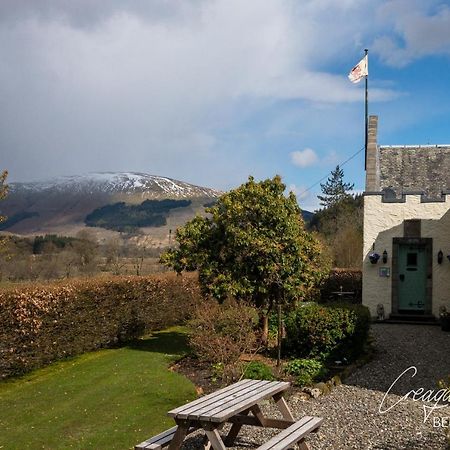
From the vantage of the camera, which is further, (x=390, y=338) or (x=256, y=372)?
(x=390, y=338)

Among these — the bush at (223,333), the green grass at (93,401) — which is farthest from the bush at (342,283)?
the bush at (223,333)

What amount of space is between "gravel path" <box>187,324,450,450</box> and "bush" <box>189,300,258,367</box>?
5.93 ft

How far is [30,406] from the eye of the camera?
32.9ft

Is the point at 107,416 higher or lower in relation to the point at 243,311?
lower

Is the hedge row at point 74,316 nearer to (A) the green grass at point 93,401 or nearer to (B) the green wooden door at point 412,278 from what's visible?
(A) the green grass at point 93,401

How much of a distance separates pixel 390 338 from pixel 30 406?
32.6ft

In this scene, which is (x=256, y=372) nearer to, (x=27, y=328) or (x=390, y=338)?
(x=27, y=328)

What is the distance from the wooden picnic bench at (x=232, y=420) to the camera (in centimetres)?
552

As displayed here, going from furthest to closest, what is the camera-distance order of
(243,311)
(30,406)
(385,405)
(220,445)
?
1. (243,311)
2. (30,406)
3. (385,405)
4. (220,445)

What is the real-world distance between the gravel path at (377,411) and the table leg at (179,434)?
5.39 ft

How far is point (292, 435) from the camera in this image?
6.28m

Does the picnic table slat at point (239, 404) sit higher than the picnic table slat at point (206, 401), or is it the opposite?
the picnic table slat at point (239, 404)

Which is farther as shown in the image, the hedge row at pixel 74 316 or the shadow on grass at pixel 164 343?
the shadow on grass at pixel 164 343

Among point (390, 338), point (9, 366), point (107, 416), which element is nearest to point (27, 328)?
point (9, 366)
